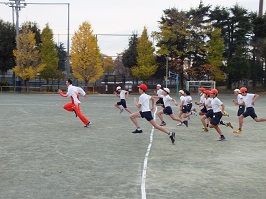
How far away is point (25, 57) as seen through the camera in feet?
145

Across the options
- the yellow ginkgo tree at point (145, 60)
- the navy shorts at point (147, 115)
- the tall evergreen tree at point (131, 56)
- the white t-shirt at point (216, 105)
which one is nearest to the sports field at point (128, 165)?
the navy shorts at point (147, 115)

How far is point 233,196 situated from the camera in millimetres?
5402

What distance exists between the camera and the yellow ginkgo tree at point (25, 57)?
4428cm

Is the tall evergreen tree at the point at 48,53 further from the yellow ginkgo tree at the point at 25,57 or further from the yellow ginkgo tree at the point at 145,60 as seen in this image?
the yellow ginkgo tree at the point at 145,60

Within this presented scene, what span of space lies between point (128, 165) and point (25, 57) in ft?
132

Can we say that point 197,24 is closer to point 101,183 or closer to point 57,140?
point 57,140

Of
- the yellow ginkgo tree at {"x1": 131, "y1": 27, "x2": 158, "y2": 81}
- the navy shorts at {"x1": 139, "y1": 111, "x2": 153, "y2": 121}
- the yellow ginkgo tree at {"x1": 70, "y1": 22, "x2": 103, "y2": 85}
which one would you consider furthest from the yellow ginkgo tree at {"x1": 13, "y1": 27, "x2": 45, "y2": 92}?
the navy shorts at {"x1": 139, "y1": 111, "x2": 153, "y2": 121}

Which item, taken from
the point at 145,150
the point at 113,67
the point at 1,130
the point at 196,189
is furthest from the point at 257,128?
the point at 113,67

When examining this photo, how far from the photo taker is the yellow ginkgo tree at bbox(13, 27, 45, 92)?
4428 cm

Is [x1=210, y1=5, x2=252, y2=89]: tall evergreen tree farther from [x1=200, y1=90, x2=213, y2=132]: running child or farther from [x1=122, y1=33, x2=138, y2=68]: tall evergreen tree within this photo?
[x1=200, y1=90, x2=213, y2=132]: running child

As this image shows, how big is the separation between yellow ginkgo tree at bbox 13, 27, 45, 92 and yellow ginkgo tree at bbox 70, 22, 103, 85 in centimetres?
501

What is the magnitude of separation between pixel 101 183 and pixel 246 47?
50.5 metres

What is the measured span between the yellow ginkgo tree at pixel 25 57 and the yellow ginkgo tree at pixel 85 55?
5.01m

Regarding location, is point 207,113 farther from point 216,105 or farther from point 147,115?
point 147,115
